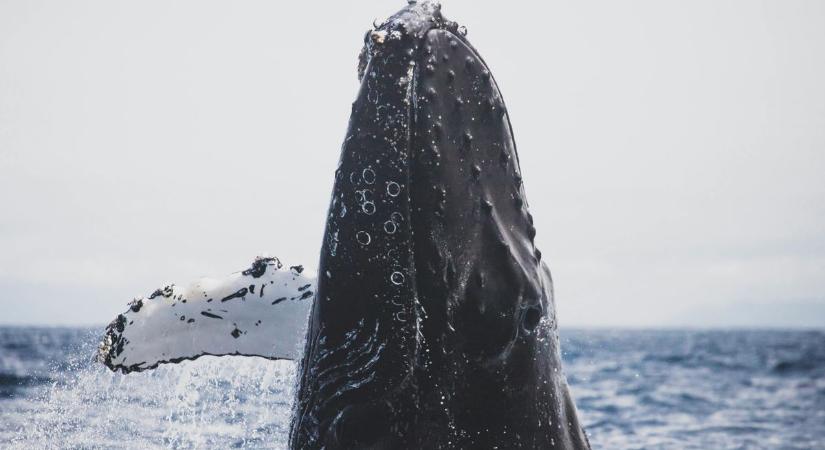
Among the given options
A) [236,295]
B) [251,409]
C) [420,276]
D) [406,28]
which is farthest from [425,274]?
[251,409]

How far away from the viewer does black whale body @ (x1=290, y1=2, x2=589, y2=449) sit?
280cm

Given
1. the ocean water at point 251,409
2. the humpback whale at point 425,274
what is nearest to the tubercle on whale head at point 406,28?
the humpback whale at point 425,274

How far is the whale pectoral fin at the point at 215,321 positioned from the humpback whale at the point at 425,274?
1163mm

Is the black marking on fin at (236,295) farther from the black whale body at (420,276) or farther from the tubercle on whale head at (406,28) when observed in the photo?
the tubercle on whale head at (406,28)

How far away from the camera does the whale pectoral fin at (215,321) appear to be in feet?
13.6

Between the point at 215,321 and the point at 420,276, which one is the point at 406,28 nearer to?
the point at 420,276

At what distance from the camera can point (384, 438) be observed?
2773 millimetres

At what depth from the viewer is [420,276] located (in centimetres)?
285

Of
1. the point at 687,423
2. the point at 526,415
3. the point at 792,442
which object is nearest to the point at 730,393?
the point at 687,423

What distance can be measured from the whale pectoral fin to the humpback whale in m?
1.16

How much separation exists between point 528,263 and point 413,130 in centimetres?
65

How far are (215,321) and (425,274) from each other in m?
1.78

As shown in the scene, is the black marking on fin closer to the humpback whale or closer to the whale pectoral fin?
the whale pectoral fin

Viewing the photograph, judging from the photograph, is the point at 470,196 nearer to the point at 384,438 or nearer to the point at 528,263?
the point at 528,263
